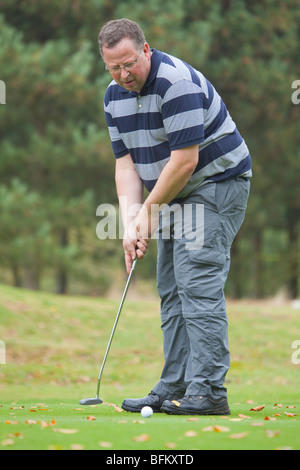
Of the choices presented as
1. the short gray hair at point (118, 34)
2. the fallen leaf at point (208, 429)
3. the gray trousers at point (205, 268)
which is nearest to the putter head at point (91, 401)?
the gray trousers at point (205, 268)

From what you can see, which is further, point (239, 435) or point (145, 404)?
point (145, 404)

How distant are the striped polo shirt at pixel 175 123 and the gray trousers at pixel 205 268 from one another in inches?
3.4

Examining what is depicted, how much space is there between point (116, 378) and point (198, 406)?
13.3 ft

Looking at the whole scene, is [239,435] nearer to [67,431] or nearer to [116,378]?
[67,431]

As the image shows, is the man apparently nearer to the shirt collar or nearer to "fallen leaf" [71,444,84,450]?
the shirt collar

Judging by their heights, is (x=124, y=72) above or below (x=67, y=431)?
above

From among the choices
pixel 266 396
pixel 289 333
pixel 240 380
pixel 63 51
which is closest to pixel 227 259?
pixel 266 396

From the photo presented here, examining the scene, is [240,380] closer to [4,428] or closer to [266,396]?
[266,396]

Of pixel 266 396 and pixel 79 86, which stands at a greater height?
pixel 79 86

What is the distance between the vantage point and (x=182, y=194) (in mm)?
3408

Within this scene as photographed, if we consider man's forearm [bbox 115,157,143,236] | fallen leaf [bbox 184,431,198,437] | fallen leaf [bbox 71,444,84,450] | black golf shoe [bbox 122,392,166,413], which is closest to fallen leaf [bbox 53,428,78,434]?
fallen leaf [bbox 71,444,84,450]

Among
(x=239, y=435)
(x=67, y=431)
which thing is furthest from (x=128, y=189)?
(x=239, y=435)
